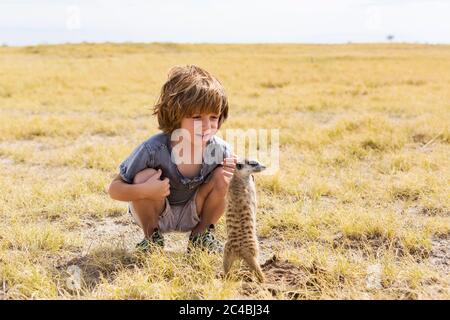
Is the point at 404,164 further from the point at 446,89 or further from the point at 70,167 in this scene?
the point at 446,89

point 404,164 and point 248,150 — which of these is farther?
point 248,150

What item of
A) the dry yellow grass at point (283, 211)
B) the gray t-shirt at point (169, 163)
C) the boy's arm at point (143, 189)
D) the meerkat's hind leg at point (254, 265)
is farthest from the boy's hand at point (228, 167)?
the meerkat's hind leg at point (254, 265)

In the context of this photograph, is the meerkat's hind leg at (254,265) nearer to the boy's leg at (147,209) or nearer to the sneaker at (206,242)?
the sneaker at (206,242)

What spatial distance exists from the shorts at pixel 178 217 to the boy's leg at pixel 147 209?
0.06 meters

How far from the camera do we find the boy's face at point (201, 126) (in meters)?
3.41

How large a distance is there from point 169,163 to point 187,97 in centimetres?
51

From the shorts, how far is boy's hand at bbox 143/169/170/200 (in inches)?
13.3

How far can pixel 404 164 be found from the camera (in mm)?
6297

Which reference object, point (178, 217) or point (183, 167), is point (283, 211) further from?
point (183, 167)

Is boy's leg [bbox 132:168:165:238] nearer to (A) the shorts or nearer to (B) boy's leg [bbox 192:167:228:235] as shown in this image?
(A) the shorts

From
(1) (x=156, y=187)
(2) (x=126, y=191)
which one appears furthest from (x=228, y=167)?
(2) (x=126, y=191)

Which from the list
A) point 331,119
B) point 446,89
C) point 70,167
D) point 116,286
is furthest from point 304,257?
point 446,89
